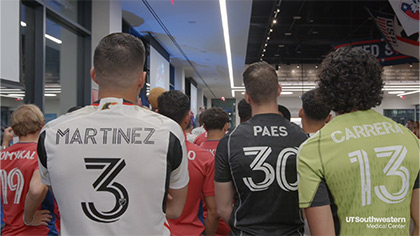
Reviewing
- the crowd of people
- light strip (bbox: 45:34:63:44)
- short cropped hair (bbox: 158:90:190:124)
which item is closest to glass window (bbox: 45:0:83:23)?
light strip (bbox: 45:34:63:44)

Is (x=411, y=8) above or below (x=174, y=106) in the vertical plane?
above

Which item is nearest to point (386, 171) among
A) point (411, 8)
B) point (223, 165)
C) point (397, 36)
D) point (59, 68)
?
point (223, 165)

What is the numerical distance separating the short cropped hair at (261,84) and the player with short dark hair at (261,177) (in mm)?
14

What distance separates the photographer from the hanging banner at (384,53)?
22.1 ft

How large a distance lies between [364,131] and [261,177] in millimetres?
520

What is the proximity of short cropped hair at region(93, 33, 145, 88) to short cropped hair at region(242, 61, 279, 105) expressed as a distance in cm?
64

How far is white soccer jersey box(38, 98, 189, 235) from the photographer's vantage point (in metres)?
1.17

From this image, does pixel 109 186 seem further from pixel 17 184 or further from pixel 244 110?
pixel 244 110

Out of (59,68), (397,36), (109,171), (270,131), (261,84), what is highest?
(397,36)

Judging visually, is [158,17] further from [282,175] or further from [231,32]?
[282,175]

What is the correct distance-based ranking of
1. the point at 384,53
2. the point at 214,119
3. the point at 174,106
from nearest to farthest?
1. the point at 174,106
2. the point at 214,119
3. the point at 384,53

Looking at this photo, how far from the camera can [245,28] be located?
7.73 metres

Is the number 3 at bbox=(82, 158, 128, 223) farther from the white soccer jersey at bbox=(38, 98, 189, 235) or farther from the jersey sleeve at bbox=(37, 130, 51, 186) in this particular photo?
the jersey sleeve at bbox=(37, 130, 51, 186)

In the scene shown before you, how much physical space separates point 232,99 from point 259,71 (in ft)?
74.5
